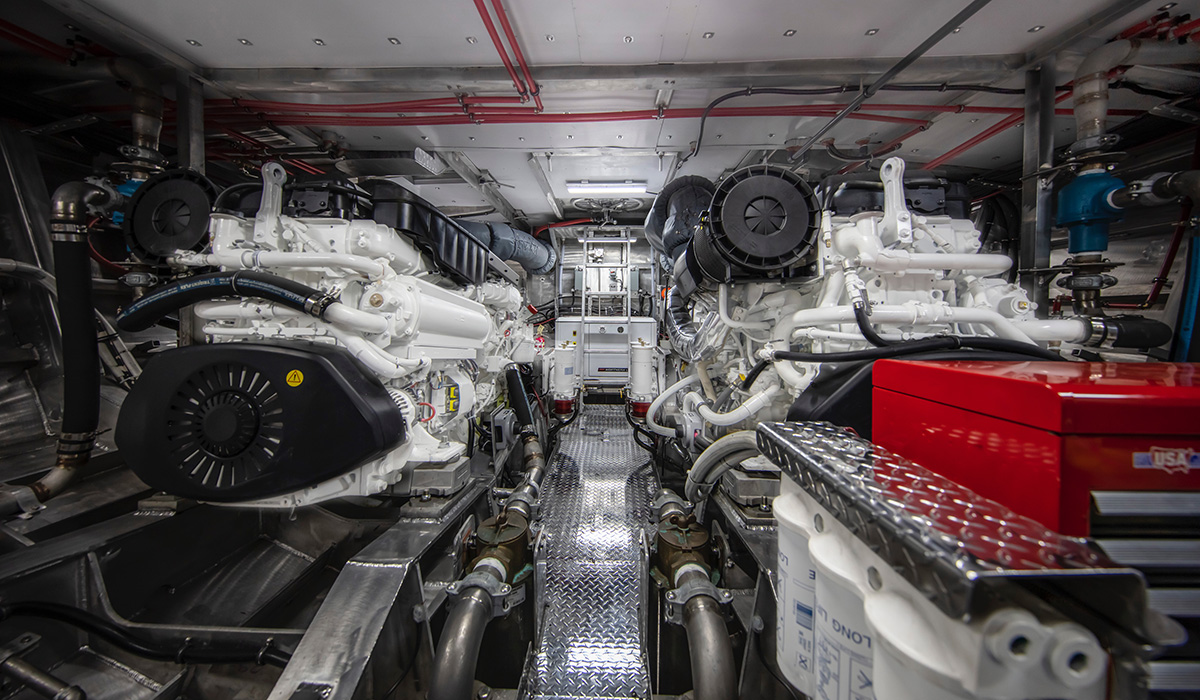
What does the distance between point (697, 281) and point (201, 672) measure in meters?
3.60

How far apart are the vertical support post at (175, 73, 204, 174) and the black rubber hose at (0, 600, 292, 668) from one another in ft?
8.70

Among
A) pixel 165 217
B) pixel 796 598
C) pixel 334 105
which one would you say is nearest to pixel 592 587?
pixel 796 598

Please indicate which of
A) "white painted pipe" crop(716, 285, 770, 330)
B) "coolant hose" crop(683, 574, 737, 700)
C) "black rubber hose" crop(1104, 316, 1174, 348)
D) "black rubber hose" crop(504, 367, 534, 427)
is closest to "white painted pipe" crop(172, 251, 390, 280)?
"white painted pipe" crop(716, 285, 770, 330)

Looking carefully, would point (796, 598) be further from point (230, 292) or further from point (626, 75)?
point (626, 75)

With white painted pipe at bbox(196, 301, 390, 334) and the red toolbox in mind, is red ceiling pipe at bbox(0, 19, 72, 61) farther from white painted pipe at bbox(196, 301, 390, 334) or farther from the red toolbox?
the red toolbox

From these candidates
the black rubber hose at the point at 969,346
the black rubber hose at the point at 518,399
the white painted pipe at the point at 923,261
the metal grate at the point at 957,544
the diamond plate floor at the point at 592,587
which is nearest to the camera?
the metal grate at the point at 957,544

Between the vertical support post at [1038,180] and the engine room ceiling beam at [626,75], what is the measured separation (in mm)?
211

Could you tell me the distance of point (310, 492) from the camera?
1.85m

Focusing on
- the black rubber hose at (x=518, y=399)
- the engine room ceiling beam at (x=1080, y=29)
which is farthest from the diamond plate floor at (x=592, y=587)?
the engine room ceiling beam at (x=1080, y=29)

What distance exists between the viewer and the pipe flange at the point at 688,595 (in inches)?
70.7

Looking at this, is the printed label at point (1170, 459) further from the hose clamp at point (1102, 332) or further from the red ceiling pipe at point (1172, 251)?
the red ceiling pipe at point (1172, 251)

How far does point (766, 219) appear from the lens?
7.48 ft

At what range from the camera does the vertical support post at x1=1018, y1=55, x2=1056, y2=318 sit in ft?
8.67

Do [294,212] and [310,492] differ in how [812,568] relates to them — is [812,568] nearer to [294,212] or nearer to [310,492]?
[310,492]
